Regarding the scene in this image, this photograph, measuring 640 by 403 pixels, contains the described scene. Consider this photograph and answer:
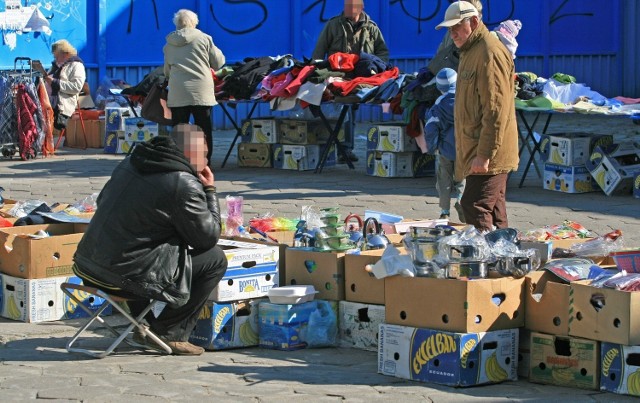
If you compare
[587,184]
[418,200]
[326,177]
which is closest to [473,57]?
[418,200]

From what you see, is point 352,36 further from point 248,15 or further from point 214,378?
point 214,378

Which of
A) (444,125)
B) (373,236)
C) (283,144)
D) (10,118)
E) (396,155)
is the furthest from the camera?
(10,118)

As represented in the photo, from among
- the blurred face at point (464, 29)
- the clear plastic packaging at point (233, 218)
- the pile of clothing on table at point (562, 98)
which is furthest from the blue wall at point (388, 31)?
the blurred face at point (464, 29)

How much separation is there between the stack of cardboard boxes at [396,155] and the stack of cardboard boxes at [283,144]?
0.91 metres

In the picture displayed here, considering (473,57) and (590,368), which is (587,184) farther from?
(590,368)

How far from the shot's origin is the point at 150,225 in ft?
19.8

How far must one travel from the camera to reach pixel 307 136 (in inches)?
559

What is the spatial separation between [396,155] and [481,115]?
251 inches

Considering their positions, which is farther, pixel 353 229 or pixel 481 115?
pixel 353 229

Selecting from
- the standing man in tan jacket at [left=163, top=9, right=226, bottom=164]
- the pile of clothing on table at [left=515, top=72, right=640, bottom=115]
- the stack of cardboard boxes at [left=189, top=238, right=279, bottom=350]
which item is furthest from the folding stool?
the pile of clothing on table at [left=515, top=72, right=640, bottom=115]

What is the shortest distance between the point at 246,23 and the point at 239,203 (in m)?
12.8

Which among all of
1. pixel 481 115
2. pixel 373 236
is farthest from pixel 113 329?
pixel 481 115

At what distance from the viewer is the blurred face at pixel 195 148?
20.6 ft

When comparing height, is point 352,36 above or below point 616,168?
above
